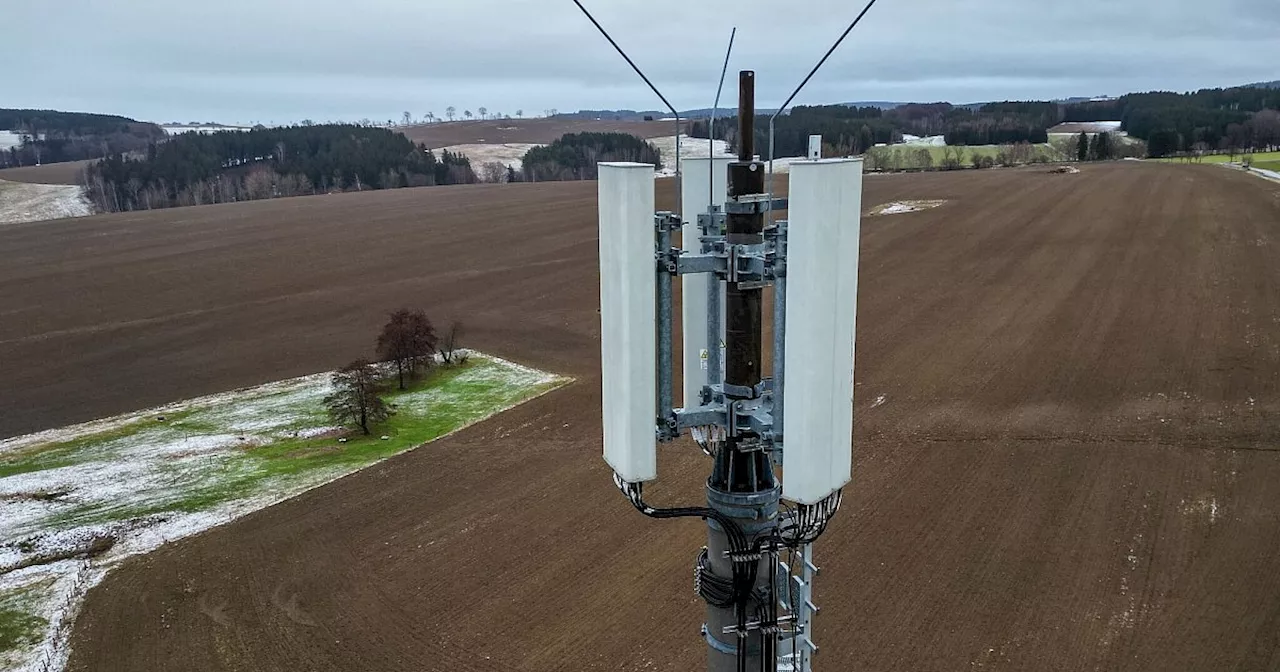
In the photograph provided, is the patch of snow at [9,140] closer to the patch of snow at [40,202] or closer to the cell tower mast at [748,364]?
the patch of snow at [40,202]

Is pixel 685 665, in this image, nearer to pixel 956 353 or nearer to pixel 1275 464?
pixel 1275 464

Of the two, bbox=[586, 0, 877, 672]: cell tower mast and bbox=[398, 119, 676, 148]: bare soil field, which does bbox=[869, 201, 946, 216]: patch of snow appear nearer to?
bbox=[586, 0, 877, 672]: cell tower mast

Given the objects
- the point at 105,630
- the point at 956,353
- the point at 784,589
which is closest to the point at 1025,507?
the point at 956,353

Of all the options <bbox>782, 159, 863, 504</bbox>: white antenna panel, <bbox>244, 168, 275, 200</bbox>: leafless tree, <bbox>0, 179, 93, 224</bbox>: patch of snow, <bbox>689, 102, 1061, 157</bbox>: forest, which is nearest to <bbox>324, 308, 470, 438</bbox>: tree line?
<bbox>782, 159, 863, 504</bbox>: white antenna panel

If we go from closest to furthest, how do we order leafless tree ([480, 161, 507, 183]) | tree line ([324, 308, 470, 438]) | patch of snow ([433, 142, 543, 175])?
tree line ([324, 308, 470, 438])
leafless tree ([480, 161, 507, 183])
patch of snow ([433, 142, 543, 175])

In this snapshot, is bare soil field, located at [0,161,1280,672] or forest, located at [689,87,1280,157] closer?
bare soil field, located at [0,161,1280,672]
